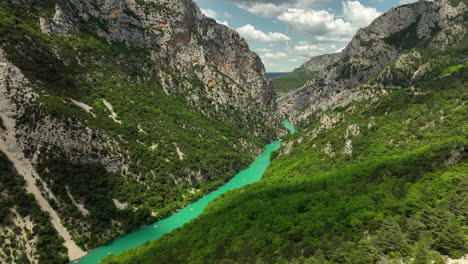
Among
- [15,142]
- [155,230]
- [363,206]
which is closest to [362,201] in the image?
[363,206]

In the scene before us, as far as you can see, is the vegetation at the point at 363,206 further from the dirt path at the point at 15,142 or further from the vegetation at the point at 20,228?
the dirt path at the point at 15,142

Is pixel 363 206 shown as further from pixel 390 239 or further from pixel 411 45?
pixel 411 45

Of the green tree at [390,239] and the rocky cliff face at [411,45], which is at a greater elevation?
the rocky cliff face at [411,45]

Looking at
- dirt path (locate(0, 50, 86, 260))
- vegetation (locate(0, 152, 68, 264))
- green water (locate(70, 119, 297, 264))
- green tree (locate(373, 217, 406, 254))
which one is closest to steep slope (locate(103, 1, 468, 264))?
green tree (locate(373, 217, 406, 254))

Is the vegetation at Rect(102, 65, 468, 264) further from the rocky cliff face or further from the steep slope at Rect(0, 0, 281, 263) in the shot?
the rocky cliff face

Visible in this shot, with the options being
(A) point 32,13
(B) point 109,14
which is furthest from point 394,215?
(B) point 109,14

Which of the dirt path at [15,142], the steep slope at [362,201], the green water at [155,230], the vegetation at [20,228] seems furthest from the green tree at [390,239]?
the vegetation at [20,228]
